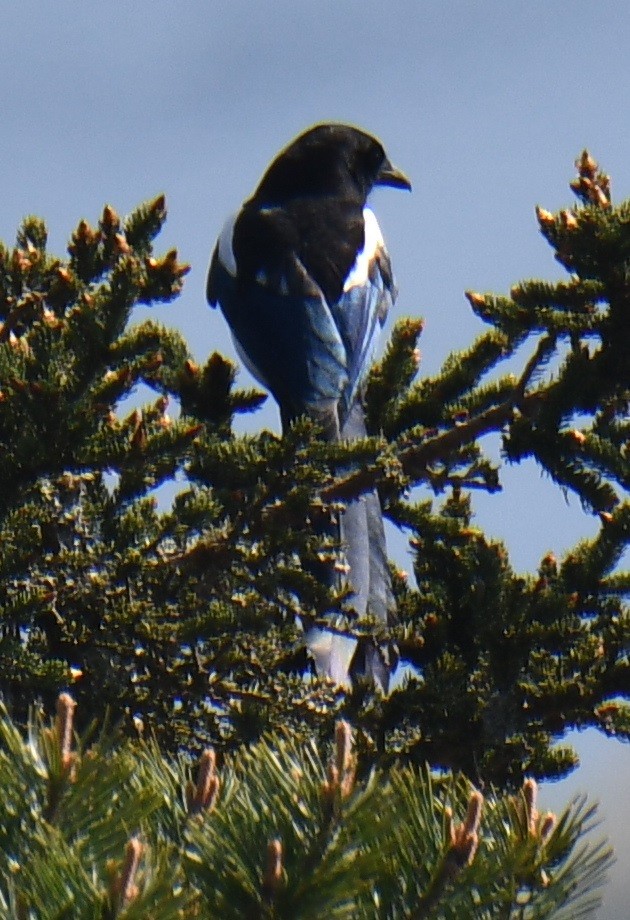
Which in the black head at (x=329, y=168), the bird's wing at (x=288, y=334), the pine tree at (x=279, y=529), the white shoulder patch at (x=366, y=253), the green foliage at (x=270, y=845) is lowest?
the green foliage at (x=270, y=845)

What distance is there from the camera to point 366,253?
4.44m

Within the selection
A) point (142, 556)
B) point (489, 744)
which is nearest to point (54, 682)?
point (142, 556)

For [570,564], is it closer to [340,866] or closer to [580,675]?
[580,675]

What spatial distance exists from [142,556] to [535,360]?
761 millimetres

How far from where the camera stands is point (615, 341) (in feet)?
8.86

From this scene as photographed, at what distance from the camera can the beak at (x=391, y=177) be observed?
515 cm

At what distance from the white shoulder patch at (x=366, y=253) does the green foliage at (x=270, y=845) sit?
9.54ft

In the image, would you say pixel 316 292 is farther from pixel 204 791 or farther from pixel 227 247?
pixel 204 791

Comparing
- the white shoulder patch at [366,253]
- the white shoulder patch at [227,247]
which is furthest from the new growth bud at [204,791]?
the white shoulder patch at [227,247]

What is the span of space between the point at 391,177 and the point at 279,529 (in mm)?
2844

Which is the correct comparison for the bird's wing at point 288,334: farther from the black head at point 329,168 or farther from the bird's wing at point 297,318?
the black head at point 329,168

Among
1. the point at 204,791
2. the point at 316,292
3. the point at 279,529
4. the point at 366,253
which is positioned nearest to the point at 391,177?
the point at 366,253

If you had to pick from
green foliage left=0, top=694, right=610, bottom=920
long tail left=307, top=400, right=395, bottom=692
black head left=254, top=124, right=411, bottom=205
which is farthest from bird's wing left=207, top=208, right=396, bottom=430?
green foliage left=0, top=694, right=610, bottom=920

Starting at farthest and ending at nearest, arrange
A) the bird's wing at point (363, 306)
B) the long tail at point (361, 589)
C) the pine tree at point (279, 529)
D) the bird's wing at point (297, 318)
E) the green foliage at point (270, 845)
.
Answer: the bird's wing at point (363, 306) < the bird's wing at point (297, 318) < the long tail at point (361, 589) < the pine tree at point (279, 529) < the green foliage at point (270, 845)
